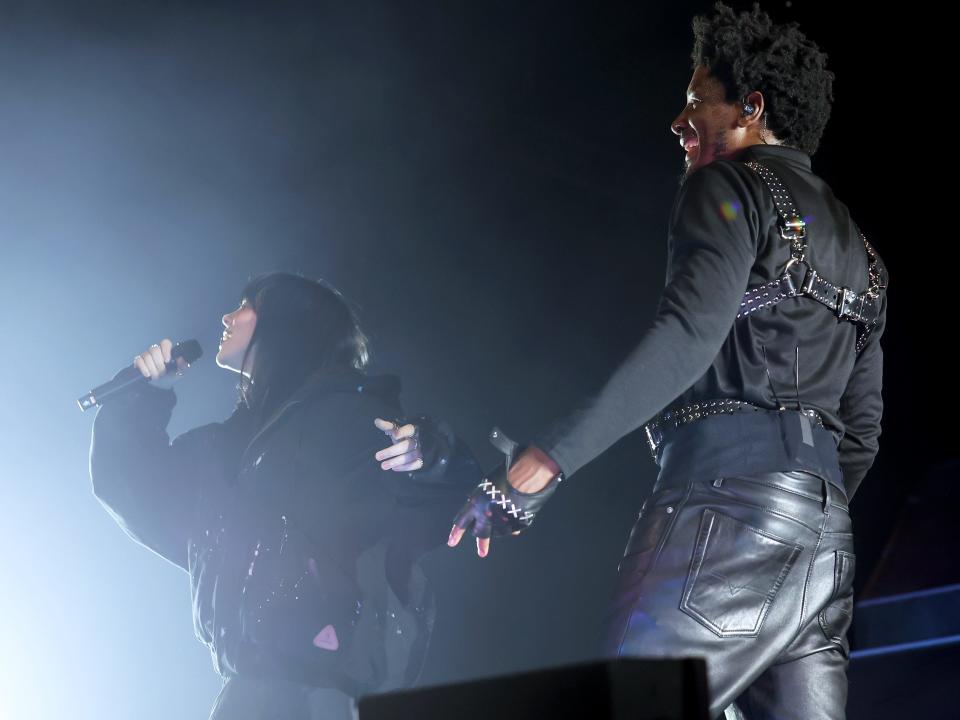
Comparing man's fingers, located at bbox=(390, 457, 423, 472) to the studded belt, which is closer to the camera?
the studded belt

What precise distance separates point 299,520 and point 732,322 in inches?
56.9

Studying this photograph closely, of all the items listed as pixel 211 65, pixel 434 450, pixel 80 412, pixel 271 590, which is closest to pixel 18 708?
pixel 80 412

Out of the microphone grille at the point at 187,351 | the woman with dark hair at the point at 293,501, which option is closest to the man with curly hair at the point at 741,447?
the woman with dark hair at the point at 293,501

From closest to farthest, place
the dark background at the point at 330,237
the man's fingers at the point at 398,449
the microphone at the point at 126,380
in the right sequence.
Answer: the man's fingers at the point at 398,449 → the microphone at the point at 126,380 → the dark background at the point at 330,237

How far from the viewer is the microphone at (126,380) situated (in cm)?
281

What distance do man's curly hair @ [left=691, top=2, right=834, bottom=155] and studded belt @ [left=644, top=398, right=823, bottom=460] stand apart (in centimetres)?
55

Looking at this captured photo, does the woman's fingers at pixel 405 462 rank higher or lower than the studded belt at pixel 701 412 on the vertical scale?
lower

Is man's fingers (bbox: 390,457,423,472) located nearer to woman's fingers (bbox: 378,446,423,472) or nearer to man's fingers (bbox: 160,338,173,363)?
woman's fingers (bbox: 378,446,423,472)

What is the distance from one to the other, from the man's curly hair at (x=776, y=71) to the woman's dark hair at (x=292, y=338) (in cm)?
149

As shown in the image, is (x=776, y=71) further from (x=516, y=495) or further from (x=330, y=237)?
(x=330, y=237)

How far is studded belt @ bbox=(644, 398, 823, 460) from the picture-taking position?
148 centimetres

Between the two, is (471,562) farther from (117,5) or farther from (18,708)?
(117,5)

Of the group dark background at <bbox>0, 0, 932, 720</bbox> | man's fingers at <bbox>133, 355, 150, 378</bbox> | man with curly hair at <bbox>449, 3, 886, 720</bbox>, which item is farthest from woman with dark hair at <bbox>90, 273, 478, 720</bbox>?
man with curly hair at <bbox>449, 3, 886, 720</bbox>

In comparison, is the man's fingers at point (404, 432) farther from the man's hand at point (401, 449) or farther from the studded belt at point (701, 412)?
the studded belt at point (701, 412)
